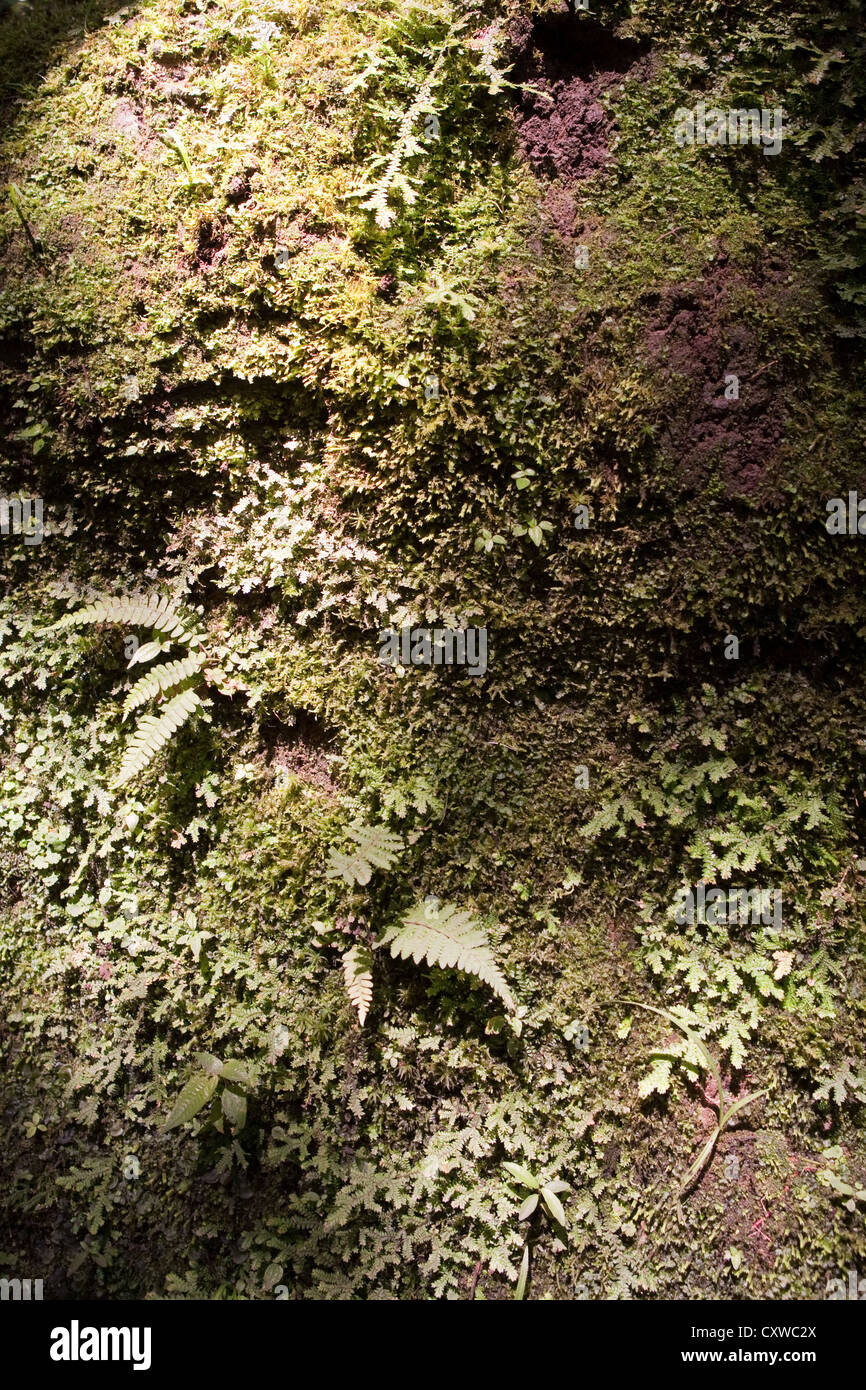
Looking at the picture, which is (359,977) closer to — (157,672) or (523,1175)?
(523,1175)

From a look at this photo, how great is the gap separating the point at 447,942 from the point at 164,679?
70.8 inches

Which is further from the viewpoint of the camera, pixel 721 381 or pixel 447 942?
pixel 721 381

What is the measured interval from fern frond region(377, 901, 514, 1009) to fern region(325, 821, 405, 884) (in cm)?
27

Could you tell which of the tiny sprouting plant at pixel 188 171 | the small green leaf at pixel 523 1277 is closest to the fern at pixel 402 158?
the tiny sprouting plant at pixel 188 171

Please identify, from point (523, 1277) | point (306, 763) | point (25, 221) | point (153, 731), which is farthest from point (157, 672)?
point (523, 1277)

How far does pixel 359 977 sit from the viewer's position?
11.0 ft

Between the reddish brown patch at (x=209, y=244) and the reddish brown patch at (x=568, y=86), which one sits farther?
the reddish brown patch at (x=209, y=244)

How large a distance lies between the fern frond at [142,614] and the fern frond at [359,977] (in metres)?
1.72

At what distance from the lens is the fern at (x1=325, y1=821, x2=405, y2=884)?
3418 millimetres

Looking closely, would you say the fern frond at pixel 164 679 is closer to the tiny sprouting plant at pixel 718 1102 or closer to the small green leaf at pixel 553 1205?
the tiny sprouting plant at pixel 718 1102

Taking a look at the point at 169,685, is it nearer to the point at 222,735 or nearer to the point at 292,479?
the point at 222,735

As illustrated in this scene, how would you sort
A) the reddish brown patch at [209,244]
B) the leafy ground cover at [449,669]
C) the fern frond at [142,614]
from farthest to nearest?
the reddish brown patch at [209,244] < the fern frond at [142,614] < the leafy ground cover at [449,669]

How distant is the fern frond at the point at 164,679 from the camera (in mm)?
3594

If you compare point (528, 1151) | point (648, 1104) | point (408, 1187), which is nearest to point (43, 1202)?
point (408, 1187)
